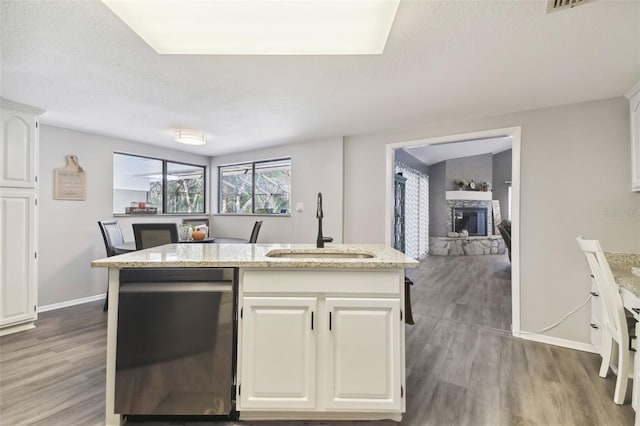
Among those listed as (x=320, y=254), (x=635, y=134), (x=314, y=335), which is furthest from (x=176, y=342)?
(x=635, y=134)

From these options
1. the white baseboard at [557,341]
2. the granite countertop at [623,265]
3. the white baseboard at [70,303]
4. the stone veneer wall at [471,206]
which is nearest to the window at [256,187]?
the white baseboard at [70,303]

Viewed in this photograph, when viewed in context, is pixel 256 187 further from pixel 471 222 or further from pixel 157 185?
pixel 471 222

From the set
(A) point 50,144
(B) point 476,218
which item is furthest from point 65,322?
(B) point 476,218

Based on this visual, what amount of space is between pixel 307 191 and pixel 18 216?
320cm

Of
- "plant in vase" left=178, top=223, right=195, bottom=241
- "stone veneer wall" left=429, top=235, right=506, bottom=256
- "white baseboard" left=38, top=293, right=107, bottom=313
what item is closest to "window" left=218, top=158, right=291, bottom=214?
"plant in vase" left=178, top=223, right=195, bottom=241

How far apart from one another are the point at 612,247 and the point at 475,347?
58.3 inches

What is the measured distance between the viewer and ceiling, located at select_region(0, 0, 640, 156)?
4.97ft

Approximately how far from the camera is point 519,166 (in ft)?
9.20

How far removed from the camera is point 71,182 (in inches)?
141

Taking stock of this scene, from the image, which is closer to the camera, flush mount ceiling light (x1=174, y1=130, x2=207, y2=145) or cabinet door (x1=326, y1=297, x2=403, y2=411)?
cabinet door (x1=326, y1=297, x2=403, y2=411)

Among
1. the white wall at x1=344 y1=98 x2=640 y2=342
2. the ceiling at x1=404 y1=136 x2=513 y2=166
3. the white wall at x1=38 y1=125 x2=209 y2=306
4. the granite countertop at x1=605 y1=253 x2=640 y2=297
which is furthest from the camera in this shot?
the ceiling at x1=404 y1=136 x2=513 y2=166

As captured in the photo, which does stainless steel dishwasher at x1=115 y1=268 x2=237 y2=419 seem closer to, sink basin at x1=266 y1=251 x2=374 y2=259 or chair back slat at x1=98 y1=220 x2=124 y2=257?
sink basin at x1=266 y1=251 x2=374 y2=259

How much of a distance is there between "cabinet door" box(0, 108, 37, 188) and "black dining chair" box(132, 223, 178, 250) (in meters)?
1.19

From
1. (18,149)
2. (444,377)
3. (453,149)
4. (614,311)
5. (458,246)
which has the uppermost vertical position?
(453,149)
